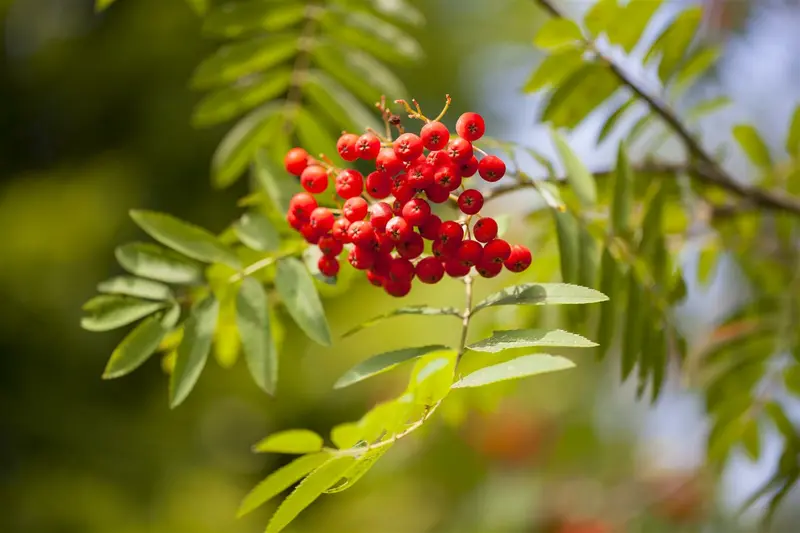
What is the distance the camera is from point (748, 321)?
1331mm

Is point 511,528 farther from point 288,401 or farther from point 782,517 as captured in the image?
point 288,401

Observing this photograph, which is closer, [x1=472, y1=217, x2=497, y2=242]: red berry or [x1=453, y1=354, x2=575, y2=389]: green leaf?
[x1=453, y1=354, x2=575, y2=389]: green leaf

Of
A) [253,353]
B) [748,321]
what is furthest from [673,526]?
[253,353]

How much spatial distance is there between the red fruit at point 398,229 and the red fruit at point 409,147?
64 millimetres

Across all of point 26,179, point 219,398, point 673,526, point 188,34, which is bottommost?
point 673,526

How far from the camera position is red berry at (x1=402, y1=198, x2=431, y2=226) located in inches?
27.6

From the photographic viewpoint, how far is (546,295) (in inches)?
27.6

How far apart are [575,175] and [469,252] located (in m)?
0.30

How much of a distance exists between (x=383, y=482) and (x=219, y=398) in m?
2.00

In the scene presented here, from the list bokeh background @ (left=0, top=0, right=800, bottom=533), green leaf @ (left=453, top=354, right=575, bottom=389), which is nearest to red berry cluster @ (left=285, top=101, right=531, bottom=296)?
green leaf @ (left=453, top=354, right=575, bottom=389)

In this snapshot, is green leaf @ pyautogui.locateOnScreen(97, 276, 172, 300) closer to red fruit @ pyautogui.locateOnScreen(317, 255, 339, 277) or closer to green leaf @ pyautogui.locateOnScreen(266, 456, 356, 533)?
red fruit @ pyautogui.locateOnScreen(317, 255, 339, 277)

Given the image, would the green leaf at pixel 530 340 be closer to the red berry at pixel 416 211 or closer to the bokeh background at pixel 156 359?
the red berry at pixel 416 211

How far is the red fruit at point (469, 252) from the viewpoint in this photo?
737mm

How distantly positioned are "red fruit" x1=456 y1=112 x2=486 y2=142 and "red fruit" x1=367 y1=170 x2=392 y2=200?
3.5 inches
